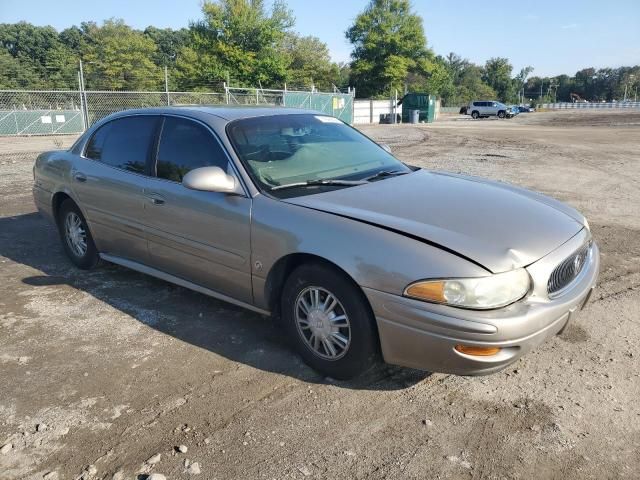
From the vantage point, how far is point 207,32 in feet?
194

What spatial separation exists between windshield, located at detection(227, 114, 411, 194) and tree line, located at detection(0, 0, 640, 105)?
117ft

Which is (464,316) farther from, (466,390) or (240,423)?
(240,423)

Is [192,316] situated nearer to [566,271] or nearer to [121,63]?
[566,271]

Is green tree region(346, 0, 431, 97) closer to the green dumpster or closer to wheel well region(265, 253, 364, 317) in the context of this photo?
the green dumpster

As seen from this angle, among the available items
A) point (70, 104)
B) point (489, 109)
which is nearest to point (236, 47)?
point (489, 109)

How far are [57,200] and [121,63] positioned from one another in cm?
6178

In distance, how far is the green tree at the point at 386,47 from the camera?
234ft

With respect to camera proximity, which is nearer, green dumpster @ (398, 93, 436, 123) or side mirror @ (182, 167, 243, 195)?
side mirror @ (182, 167, 243, 195)

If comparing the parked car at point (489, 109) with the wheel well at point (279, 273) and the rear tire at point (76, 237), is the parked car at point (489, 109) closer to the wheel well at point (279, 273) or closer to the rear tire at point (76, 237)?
the rear tire at point (76, 237)

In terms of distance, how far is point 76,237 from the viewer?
5.17 metres

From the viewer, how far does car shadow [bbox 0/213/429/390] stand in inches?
128

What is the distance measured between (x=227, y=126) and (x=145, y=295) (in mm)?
1709

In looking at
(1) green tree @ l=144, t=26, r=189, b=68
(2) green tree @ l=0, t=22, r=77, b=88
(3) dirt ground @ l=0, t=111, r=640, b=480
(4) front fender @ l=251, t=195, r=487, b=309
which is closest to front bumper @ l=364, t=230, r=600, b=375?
(4) front fender @ l=251, t=195, r=487, b=309

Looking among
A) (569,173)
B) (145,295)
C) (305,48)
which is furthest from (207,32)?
(145,295)
